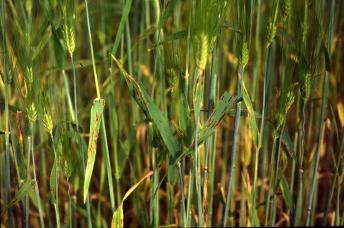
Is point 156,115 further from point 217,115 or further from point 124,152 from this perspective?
point 124,152

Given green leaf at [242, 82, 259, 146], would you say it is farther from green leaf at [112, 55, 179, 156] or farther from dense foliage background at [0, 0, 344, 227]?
green leaf at [112, 55, 179, 156]

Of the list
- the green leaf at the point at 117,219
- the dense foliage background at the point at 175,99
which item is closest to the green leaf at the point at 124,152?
the dense foliage background at the point at 175,99

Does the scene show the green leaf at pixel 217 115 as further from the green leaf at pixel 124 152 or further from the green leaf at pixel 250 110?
the green leaf at pixel 124 152

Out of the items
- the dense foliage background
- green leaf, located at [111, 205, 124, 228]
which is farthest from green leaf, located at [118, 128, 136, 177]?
green leaf, located at [111, 205, 124, 228]

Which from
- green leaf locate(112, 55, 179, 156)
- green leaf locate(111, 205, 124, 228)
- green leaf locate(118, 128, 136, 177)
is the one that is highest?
green leaf locate(112, 55, 179, 156)

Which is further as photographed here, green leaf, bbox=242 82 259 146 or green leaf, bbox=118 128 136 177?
green leaf, bbox=118 128 136 177

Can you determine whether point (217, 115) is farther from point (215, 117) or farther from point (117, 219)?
point (117, 219)

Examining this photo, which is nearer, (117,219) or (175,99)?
(117,219)

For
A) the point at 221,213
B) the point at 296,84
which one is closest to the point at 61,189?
the point at 221,213

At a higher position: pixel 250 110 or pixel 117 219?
pixel 250 110

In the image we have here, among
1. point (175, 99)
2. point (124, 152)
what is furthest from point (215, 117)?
point (124, 152)

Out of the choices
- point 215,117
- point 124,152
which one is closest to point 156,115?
point 215,117

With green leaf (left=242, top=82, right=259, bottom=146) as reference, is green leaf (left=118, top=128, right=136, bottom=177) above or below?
below
